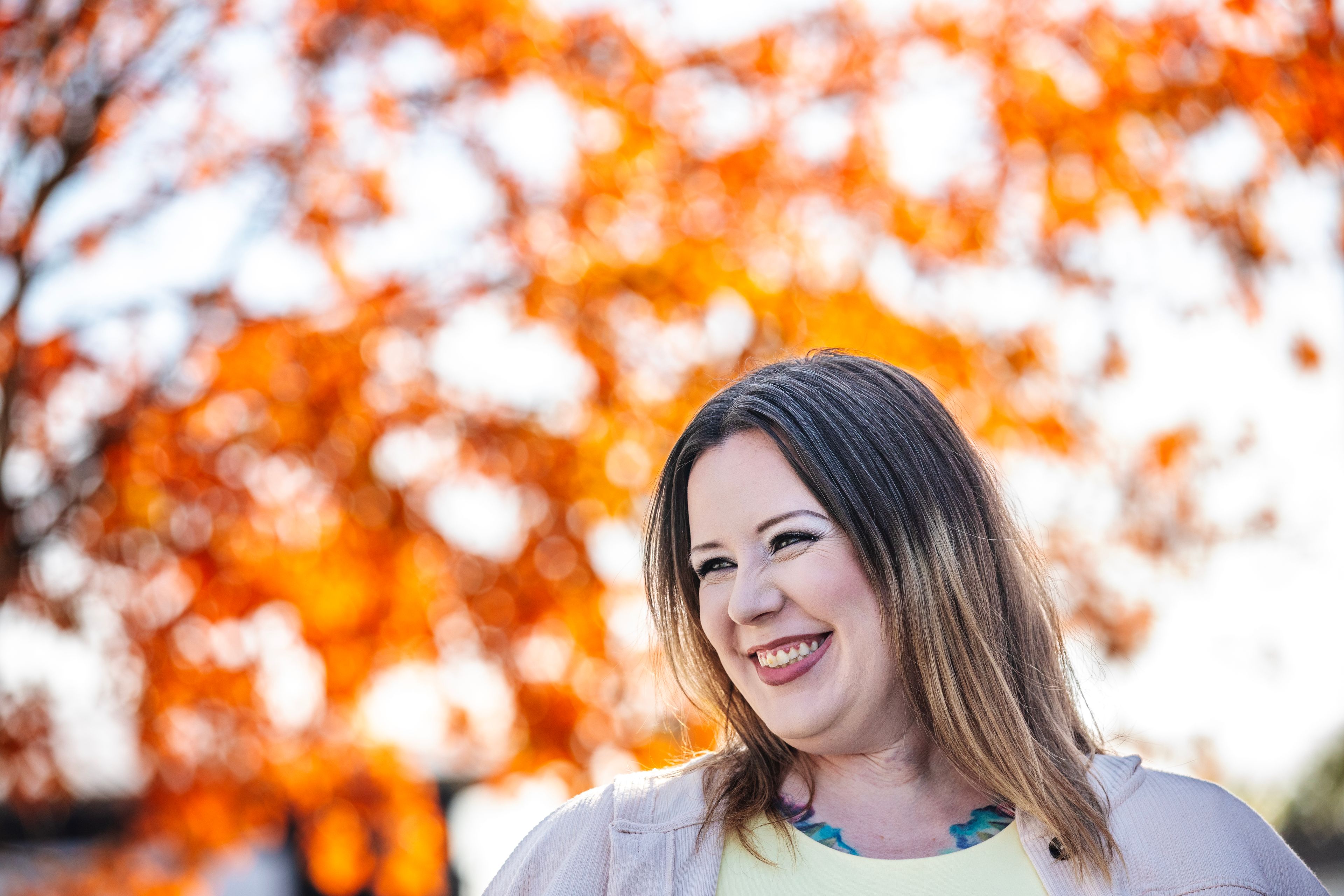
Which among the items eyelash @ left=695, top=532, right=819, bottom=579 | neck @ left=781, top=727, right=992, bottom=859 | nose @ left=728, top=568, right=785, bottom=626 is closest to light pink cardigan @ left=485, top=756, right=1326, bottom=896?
neck @ left=781, top=727, right=992, bottom=859

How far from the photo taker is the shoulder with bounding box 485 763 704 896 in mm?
2029

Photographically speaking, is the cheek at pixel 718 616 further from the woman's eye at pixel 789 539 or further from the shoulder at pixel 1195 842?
the shoulder at pixel 1195 842

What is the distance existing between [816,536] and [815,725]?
306mm

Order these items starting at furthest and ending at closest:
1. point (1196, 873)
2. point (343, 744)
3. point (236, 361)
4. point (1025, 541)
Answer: point (343, 744)
point (236, 361)
point (1025, 541)
point (1196, 873)

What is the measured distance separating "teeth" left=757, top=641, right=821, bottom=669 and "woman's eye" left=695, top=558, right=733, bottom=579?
0.55 ft

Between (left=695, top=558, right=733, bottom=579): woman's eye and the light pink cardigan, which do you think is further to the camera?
(left=695, top=558, right=733, bottom=579): woman's eye

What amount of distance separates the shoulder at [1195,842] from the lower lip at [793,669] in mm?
577

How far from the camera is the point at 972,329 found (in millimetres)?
4797

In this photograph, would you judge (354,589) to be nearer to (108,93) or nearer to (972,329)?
(108,93)

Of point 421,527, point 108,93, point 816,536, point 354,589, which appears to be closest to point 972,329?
point 421,527

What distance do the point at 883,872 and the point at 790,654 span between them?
0.37 metres

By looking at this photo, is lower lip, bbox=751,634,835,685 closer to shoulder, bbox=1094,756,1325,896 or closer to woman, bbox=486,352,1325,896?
woman, bbox=486,352,1325,896

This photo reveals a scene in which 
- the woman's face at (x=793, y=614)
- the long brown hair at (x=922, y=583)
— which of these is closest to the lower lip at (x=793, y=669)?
the woman's face at (x=793, y=614)

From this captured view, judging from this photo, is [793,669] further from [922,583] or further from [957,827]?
[957,827]
